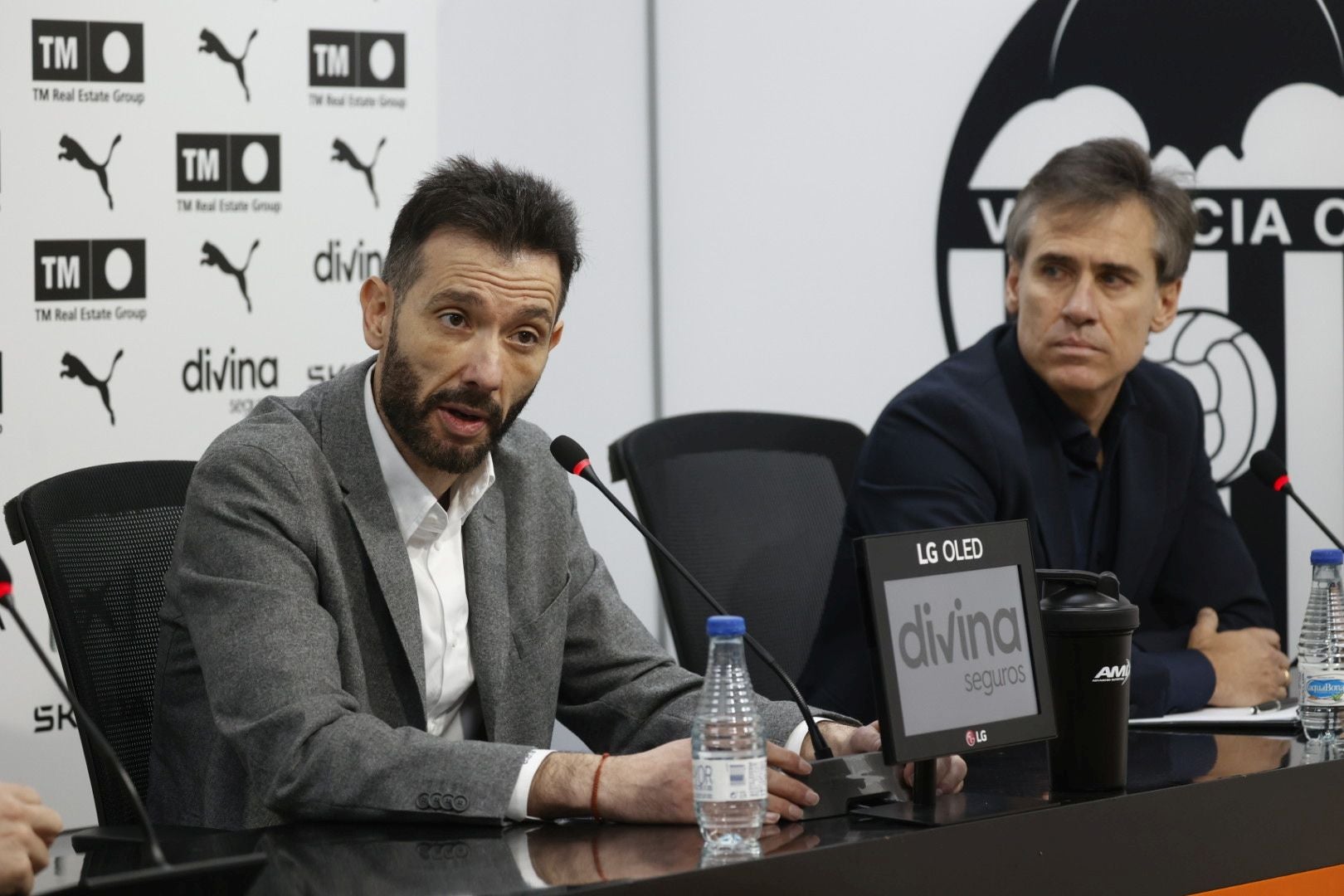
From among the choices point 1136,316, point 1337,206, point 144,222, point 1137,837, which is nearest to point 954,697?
point 1137,837

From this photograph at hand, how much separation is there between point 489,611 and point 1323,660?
107 cm

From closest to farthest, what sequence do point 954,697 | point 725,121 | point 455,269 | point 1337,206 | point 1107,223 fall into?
1. point 954,697
2. point 455,269
3. point 1107,223
4. point 1337,206
5. point 725,121

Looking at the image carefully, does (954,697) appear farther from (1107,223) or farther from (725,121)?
(725,121)

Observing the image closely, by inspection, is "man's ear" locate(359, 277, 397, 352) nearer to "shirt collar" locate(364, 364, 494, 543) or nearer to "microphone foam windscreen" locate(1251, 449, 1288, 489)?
"shirt collar" locate(364, 364, 494, 543)

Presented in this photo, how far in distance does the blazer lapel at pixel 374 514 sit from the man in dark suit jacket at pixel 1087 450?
0.81 metres

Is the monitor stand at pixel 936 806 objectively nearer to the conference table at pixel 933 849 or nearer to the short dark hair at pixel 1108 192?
the conference table at pixel 933 849

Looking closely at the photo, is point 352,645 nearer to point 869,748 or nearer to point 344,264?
point 869,748

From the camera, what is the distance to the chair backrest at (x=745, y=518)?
8.57 feet

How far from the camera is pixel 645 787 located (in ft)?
5.45

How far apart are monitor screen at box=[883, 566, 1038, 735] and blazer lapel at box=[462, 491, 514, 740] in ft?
2.10

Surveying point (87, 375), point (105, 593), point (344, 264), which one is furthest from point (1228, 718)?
point (87, 375)

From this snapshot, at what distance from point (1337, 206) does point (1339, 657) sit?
71.9 inches

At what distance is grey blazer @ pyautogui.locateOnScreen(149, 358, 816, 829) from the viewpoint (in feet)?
5.63

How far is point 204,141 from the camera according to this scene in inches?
130
